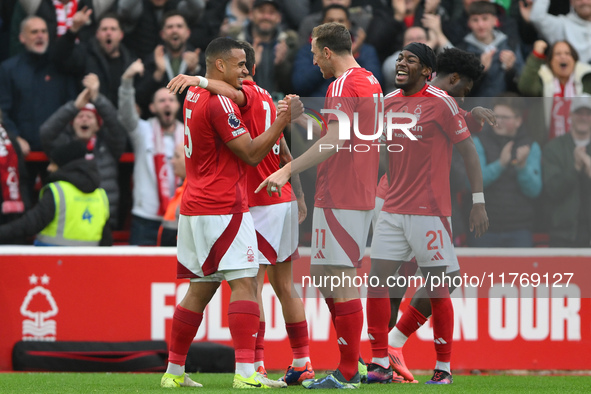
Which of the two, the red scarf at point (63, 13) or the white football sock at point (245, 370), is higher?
the red scarf at point (63, 13)

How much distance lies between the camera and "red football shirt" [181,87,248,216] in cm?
558

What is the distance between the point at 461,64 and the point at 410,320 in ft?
6.23

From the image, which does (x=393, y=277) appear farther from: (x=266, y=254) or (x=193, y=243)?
(x=193, y=243)

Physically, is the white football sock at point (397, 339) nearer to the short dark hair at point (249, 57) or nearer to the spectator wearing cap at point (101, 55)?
the short dark hair at point (249, 57)

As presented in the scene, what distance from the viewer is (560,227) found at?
26.5 ft

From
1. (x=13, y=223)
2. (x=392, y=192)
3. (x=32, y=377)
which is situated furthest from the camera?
(x=13, y=223)

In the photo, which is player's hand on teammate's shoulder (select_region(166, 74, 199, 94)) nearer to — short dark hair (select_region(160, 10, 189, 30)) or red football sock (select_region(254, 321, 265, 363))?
red football sock (select_region(254, 321, 265, 363))

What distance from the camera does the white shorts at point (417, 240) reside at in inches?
239

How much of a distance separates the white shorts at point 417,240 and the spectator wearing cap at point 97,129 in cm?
374

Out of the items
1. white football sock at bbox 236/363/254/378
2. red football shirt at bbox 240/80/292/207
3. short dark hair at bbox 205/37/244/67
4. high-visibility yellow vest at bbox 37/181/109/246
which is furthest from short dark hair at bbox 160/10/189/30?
white football sock at bbox 236/363/254/378

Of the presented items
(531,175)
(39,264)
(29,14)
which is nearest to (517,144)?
(531,175)

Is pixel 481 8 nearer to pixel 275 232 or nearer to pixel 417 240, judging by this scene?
pixel 417 240

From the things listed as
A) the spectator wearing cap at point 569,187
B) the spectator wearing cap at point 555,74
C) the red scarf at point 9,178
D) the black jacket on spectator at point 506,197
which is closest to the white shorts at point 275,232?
the black jacket on spectator at point 506,197

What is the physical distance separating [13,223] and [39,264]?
0.68m
